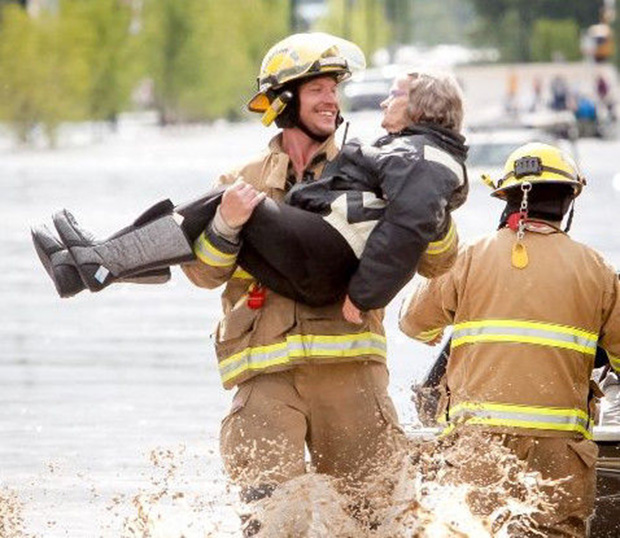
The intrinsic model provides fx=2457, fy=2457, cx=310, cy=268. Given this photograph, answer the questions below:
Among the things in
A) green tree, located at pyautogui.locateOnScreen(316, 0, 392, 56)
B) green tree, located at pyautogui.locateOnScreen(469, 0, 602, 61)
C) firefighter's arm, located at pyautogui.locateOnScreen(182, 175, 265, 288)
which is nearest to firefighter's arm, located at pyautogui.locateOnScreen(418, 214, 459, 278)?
firefighter's arm, located at pyautogui.locateOnScreen(182, 175, 265, 288)

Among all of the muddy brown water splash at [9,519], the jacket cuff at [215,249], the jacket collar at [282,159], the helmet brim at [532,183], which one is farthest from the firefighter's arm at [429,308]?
the muddy brown water splash at [9,519]

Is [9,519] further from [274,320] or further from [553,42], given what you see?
[553,42]

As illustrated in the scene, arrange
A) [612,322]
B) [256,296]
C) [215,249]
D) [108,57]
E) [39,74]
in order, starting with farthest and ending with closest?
[108,57], [39,74], [612,322], [256,296], [215,249]

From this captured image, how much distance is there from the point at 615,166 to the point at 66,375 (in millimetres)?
35230

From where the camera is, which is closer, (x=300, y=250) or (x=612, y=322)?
(x=300, y=250)

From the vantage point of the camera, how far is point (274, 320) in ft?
23.6

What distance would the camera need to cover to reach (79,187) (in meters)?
41.3

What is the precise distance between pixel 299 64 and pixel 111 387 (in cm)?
832

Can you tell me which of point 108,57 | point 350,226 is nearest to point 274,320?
point 350,226

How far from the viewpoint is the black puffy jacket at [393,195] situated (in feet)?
22.7

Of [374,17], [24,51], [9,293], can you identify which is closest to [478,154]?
[9,293]

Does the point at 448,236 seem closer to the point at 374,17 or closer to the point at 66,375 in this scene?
the point at 66,375

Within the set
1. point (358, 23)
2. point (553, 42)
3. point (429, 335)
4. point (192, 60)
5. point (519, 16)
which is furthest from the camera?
point (519, 16)

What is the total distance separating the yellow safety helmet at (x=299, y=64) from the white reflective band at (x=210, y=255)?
0.45 metres
